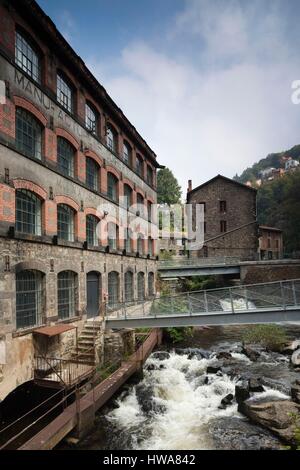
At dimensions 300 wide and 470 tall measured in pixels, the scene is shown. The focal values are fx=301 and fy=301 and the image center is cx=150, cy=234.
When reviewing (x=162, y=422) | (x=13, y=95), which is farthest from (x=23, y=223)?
(x=162, y=422)

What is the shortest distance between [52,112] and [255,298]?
11300 millimetres

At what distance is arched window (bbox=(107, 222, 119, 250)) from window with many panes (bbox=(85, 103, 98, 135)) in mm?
5488

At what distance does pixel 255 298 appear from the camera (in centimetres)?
1194

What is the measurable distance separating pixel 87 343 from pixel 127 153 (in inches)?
557

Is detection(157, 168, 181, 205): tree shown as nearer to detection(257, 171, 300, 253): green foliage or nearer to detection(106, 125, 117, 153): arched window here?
detection(257, 171, 300, 253): green foliage

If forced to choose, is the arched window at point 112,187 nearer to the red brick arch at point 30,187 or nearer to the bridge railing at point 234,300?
the red brick arch at point 30,187

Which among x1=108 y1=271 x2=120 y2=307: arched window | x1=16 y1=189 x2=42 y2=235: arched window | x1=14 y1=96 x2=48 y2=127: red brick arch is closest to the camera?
x1=14 y1=96 x2=48 y2=127: red brick arch

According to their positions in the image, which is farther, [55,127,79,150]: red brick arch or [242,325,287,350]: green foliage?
[242,325,287,350]: green foliage

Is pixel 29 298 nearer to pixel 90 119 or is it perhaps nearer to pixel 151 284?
pixel 90 119

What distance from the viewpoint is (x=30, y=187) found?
11.0m

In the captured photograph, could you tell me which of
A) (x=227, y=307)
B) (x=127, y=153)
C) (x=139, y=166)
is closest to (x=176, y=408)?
(x=227, y=307)

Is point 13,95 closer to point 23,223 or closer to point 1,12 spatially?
point 1,12

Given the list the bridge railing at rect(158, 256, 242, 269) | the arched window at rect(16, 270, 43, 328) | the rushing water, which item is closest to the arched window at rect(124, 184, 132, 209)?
the rushing water

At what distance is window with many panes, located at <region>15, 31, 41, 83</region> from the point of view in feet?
36.3
